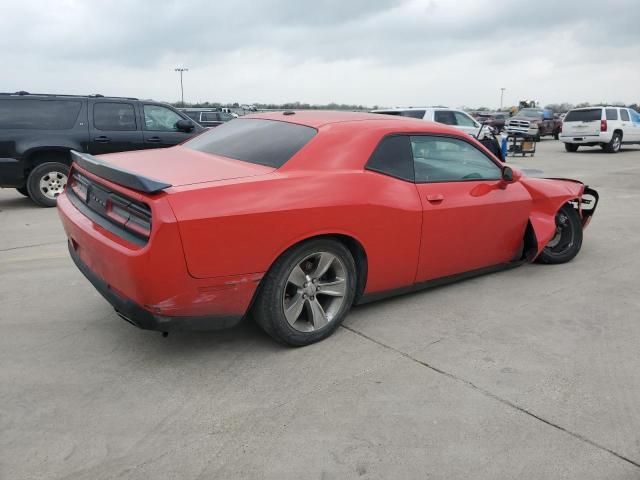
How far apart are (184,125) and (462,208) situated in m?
6.66

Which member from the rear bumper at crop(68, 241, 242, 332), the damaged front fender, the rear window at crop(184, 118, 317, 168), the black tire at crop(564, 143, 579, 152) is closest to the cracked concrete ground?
the rear bumper at crop(68, 241, 242, 332)

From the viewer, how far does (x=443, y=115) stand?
1603 cm

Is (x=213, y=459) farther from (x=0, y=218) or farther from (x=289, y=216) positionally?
(x=0, y=218)

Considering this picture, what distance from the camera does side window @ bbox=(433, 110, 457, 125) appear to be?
15.7 metres

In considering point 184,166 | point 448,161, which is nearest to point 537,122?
point 448,161

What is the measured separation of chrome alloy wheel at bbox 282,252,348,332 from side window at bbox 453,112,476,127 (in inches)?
556

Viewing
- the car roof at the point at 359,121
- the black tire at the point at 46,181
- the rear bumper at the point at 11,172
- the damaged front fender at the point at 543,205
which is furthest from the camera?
the black tire at the point at 46,181

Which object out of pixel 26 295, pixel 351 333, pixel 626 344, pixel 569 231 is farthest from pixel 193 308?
pixel 569 231

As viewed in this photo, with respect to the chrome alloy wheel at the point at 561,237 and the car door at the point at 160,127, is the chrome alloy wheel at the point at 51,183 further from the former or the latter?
the chrome alloy wheel at the point at 561,237

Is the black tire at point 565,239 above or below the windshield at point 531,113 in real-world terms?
below

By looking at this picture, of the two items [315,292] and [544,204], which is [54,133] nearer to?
[315,292]

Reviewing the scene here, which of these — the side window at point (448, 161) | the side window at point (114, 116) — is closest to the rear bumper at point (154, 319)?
the side window at point (448, 161)

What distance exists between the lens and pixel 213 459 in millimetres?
2379

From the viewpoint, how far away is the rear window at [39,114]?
7977mm
